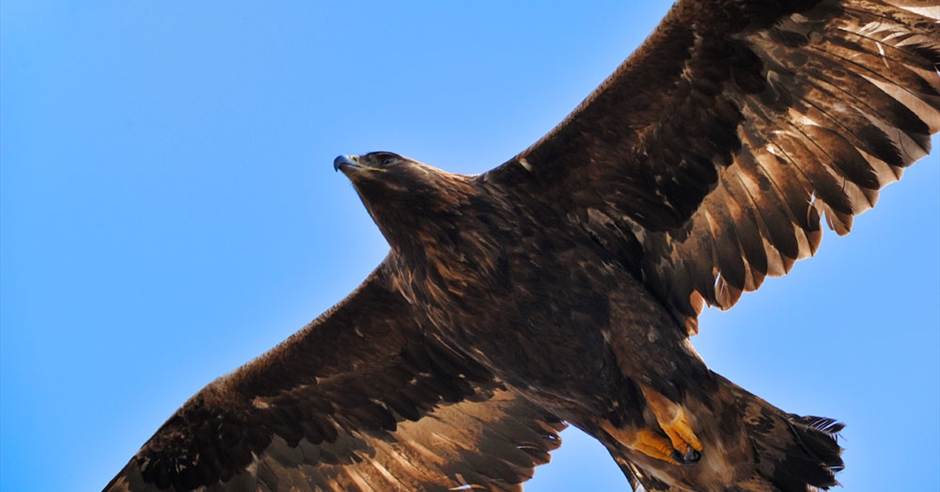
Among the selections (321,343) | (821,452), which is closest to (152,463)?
(321,343)

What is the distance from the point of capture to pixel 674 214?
26.9ft

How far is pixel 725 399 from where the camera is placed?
7793mm

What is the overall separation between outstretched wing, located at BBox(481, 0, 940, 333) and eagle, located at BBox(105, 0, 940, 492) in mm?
11

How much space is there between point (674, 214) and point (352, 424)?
3160mm

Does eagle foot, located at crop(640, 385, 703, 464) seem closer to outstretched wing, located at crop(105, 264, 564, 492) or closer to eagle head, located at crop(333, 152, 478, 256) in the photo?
outstretched wing, located at crop(105, 264, 564, 492)

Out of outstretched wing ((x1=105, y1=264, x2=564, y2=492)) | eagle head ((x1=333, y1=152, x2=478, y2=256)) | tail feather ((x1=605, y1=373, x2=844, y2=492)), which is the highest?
eagle head ((x1=333, y1=152, x2=478, y2=256))

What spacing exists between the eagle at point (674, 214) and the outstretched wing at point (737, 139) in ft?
0.04

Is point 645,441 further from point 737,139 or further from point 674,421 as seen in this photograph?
point 737,139

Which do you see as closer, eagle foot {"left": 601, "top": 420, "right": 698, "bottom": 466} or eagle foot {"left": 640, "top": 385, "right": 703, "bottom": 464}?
eagle foot {"left": 640, "top": 385, "right": 703, "bottom": 464}

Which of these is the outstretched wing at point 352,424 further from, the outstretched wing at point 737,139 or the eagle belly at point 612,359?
the outstretched wing at point 737,139

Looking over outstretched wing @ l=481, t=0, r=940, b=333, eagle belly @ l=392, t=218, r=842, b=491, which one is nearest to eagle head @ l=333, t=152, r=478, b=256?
eagle belly @ l=392, t=218, r=842, b=491

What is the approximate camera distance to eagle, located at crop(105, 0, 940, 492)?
7473mm

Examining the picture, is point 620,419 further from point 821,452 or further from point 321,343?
point 321,343

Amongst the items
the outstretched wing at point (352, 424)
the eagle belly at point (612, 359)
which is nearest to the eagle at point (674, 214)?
the eagle belly at point (612, 359)
